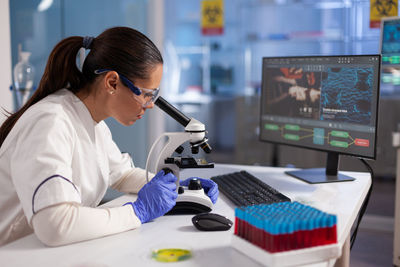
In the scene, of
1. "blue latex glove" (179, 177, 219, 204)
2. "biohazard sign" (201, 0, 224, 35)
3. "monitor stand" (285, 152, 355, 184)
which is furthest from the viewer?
"biohazard sign" (201, 0, 224, 35)

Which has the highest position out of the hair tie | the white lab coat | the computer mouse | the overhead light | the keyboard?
the overhead light

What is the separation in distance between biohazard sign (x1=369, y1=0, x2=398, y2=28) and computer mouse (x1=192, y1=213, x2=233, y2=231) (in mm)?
2858

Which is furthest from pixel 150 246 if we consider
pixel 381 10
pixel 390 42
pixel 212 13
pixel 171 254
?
pixel 212 13

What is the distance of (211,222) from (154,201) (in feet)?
0.55

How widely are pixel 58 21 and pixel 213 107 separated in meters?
3.16

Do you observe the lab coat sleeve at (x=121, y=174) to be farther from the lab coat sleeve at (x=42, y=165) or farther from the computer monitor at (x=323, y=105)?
the computer monitor at (x=323, y=105)

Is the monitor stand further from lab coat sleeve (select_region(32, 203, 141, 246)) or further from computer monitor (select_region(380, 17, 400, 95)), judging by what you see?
computer monitor (select_region(380, 17, 400, 95))

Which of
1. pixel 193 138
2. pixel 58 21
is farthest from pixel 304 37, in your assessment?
pixel 193 138

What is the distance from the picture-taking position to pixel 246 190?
4.61ft

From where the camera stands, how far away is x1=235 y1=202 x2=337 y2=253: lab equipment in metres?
0.84

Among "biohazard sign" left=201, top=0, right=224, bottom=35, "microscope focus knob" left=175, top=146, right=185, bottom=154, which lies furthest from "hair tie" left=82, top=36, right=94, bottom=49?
"biohazard sign" left=201, top=0, right=224, bottom=35

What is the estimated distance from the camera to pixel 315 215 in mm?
902

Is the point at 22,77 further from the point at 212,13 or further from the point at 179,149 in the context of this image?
the point at 212,13

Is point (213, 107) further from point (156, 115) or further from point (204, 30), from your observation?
point (156, 115)
